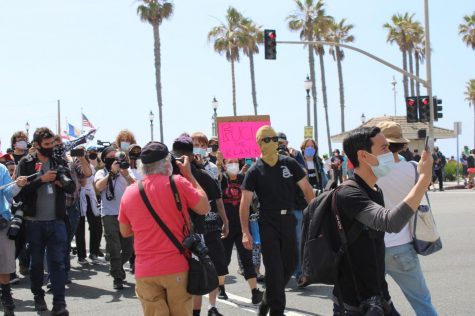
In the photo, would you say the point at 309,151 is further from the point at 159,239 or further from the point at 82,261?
the point at 159,239

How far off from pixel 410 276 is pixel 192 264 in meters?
1.58

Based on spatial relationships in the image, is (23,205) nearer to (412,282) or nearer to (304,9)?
(412,282)

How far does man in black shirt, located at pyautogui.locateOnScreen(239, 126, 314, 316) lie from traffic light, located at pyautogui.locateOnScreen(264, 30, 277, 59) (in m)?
17.2

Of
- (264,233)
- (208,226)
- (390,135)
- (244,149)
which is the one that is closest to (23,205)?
(208,226)

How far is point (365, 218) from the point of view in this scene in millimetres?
3783

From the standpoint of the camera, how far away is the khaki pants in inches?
186

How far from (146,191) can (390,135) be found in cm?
192

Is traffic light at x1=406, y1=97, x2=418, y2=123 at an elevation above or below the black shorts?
above

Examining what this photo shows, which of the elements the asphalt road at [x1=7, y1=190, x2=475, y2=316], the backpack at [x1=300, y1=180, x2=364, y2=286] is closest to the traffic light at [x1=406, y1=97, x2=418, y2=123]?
the asphalt road at [x1=7, y1=190, x2=475, y2=316]

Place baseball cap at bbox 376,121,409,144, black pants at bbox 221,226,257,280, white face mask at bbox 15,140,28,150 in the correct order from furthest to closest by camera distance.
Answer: white face mask at bbox 15,140,28,150 → black pants at bbox 221,226,257,280 → baseball cap at bbox 376,121,409,144

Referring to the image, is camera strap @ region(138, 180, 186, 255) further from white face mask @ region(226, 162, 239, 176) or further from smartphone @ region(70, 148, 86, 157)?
white face mask @ region(226, 162, 239, 176)

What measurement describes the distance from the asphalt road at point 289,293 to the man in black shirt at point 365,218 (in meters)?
3.41

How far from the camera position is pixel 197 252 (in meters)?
4.82

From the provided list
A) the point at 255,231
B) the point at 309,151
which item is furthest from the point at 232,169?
the point at 309,151
